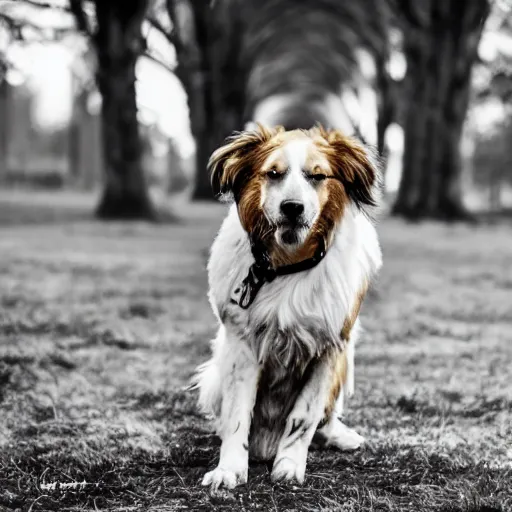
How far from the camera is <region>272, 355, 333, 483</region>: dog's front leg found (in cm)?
373

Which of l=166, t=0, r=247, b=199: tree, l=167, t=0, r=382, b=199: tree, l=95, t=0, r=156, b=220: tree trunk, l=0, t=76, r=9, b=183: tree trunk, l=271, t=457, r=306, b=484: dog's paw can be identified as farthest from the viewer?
l=0, t=76, r=9, b=183: tree trunk

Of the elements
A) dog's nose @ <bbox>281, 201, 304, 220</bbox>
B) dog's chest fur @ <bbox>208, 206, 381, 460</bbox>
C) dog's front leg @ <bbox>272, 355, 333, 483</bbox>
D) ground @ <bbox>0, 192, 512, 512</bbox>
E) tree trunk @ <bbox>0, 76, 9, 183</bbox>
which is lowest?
ground @ <bbox>0, 192, 512, 512</bbox>

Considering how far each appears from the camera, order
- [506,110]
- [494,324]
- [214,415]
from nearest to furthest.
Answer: [214,415] < [494,324] < [506,110]

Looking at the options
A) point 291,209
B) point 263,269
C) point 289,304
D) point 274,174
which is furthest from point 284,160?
point 289,304

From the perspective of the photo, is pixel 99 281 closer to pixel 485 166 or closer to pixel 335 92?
pixel 485 166

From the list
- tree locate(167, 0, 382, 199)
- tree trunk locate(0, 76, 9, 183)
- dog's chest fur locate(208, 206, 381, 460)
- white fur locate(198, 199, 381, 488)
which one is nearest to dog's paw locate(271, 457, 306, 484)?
white fur locate(198, 199, 381, 488)

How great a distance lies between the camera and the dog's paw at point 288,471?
11.9ft

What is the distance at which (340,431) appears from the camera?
419 centimetres

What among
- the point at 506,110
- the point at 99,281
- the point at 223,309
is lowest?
the point at 99,281

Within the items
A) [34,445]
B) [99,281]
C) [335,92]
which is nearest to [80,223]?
[99,281]

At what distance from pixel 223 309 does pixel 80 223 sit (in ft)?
51.2

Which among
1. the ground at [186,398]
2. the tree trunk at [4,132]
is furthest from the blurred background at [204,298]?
the tree trunk at [4,132]

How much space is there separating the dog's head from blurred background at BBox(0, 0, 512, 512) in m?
0.44

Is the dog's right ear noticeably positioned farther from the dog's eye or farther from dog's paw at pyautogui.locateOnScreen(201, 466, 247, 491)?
dog's paw at pyautogui.locateOnScreen(201, 466, 247, 491)
